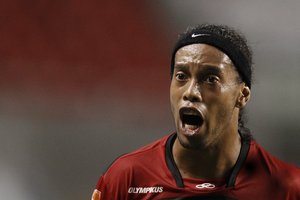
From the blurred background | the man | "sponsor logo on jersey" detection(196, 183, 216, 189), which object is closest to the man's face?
the man

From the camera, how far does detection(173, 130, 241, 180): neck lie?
1.37 m

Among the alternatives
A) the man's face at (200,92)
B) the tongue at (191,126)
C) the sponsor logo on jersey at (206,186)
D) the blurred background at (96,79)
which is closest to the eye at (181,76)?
the man's face at (200,92)

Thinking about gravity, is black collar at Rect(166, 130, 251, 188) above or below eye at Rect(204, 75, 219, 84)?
below

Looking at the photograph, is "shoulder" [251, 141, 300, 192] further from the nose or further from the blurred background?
the blurred background

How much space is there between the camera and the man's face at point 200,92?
4.23ft

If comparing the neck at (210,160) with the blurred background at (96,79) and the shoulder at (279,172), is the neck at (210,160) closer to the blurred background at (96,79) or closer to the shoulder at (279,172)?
the shoulder at (279,172)

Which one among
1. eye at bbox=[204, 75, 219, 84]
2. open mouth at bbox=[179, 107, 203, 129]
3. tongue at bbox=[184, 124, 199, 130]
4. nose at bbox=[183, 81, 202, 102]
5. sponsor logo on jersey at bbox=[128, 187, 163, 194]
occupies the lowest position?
sponsor logo on jersey at bbox=[128, 187, 163, 194]

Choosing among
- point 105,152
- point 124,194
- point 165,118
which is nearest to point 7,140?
point 105,152

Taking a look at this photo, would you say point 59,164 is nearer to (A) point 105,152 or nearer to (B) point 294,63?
(A) point 105,152

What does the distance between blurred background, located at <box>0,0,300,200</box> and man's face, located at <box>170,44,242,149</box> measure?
2.23 ft

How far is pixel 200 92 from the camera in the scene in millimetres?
1290

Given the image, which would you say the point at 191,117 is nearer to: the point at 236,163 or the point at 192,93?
the point at 192,93

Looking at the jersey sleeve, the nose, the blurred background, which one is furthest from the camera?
the blurred background

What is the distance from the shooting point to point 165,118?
2.05m
